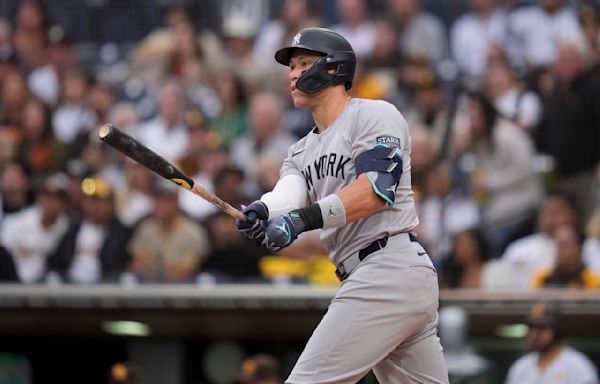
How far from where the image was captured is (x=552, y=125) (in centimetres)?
930

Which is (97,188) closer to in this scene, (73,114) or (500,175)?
Answer: (73,114)

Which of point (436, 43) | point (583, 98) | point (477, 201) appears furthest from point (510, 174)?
point (436, 43)

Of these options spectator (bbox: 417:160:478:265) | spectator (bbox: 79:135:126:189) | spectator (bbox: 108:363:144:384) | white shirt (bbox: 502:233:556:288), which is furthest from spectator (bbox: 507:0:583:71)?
spectator (bbox: 108:363:144:384)

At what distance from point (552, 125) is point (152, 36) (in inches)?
162

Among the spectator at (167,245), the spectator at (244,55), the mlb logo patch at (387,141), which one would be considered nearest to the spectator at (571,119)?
the spectator at (244,55)

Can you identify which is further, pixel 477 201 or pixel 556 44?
pixel 556 44

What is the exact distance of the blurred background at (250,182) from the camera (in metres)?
8.65

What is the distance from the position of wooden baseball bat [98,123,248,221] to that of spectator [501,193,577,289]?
442 centimetres

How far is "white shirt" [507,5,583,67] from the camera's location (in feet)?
32.1

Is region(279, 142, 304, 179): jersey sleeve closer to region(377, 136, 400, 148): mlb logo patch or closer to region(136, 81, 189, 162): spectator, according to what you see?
Answer: region(377, 136, 400, 148): mlb logo patch

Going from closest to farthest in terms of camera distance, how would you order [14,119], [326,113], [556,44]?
[326,113], [556,44], [14,119]

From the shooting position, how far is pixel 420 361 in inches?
181

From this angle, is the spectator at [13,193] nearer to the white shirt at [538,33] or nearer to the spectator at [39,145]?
the spectator at [39,145]

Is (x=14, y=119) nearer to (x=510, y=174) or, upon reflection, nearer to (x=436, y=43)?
(x=436, y=43)
